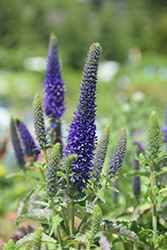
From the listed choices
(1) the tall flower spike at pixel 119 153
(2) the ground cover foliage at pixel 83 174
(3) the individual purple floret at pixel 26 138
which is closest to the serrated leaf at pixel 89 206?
(2) the ground cover foliage at pixel 83 174

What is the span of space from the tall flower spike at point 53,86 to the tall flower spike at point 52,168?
0.54 meters

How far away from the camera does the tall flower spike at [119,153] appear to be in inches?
31.7

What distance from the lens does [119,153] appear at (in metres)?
0.82

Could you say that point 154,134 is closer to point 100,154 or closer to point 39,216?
point 100,154

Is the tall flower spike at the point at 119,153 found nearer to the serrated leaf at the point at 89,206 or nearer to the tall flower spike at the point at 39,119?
the serrated leaf at the point at 89,206

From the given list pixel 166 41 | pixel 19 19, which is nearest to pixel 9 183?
pixel 166 41

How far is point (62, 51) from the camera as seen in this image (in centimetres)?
1261

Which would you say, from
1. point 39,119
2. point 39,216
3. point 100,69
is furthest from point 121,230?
point 100,69

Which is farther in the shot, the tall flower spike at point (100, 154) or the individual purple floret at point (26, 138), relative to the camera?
the individual purple floret at point (26, 138)

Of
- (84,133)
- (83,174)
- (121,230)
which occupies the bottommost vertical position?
(121,230)

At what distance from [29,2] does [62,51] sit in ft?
36.4

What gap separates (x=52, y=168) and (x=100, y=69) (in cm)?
794

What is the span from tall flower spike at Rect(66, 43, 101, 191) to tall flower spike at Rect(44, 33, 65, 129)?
42cm

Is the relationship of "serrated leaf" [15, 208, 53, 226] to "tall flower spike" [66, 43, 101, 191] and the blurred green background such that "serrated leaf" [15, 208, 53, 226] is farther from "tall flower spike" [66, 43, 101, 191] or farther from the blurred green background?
the blurred green background
